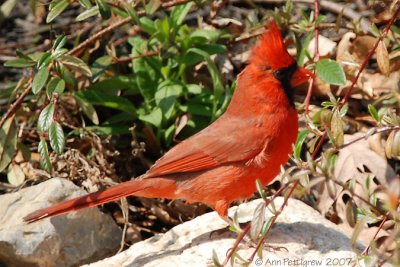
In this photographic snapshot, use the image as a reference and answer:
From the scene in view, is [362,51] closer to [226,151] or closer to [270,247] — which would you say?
[226,151]

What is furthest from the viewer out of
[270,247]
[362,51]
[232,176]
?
[362,51]

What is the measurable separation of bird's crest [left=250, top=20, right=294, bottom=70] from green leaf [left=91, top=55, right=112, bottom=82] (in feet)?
3.53

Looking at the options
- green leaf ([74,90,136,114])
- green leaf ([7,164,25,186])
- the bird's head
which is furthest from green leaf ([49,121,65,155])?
the bird's head

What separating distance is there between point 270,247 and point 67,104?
1874 mm

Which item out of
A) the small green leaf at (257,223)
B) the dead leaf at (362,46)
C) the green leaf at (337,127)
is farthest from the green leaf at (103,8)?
the dead leaf at (362,46)

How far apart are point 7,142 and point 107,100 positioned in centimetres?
66

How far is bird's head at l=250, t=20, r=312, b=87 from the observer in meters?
3.72

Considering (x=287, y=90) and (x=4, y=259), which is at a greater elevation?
(x=287, y=90)

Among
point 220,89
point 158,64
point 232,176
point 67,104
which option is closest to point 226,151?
point 232,176

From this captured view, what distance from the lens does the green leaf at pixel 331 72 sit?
355 cm

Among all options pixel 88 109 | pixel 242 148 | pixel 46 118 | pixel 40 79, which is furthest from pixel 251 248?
pixel 88 109

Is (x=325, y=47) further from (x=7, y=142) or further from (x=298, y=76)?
(x=7, y=142)

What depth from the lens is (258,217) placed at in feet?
8.79

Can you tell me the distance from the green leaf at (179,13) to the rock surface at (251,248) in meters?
1.28
